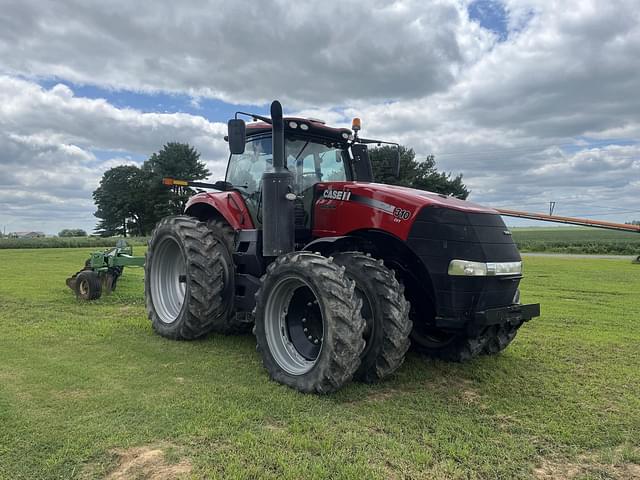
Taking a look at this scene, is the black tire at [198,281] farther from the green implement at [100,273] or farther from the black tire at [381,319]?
the green implement at [100,273]

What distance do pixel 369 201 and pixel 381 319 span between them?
4.01 ft

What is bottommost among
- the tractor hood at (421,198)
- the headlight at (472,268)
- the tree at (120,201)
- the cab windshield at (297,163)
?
the headlight at (472,268)

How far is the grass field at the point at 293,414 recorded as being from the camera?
122 inches

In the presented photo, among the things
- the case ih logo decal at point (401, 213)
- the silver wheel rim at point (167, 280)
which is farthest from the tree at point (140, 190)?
the case ih logo decal at point (401, 213)

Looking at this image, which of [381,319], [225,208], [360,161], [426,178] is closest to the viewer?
[381,319]

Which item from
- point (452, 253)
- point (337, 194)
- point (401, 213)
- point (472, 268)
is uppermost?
point (337, 194)

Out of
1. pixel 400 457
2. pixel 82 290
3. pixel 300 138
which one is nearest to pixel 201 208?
pixel 300 138

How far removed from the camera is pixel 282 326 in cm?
489

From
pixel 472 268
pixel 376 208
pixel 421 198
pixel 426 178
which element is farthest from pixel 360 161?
pixel 426 178

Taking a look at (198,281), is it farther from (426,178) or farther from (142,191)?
(142,191)

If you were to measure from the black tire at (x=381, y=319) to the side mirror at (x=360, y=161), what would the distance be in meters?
2.37

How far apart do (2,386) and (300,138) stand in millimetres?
3937

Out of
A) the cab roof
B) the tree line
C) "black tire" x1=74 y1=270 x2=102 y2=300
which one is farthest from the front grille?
the tree line

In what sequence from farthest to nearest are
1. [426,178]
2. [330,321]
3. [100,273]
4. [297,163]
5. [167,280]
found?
[426,178] → [100,273] → [167,280] → [297,163] → [330,321]
